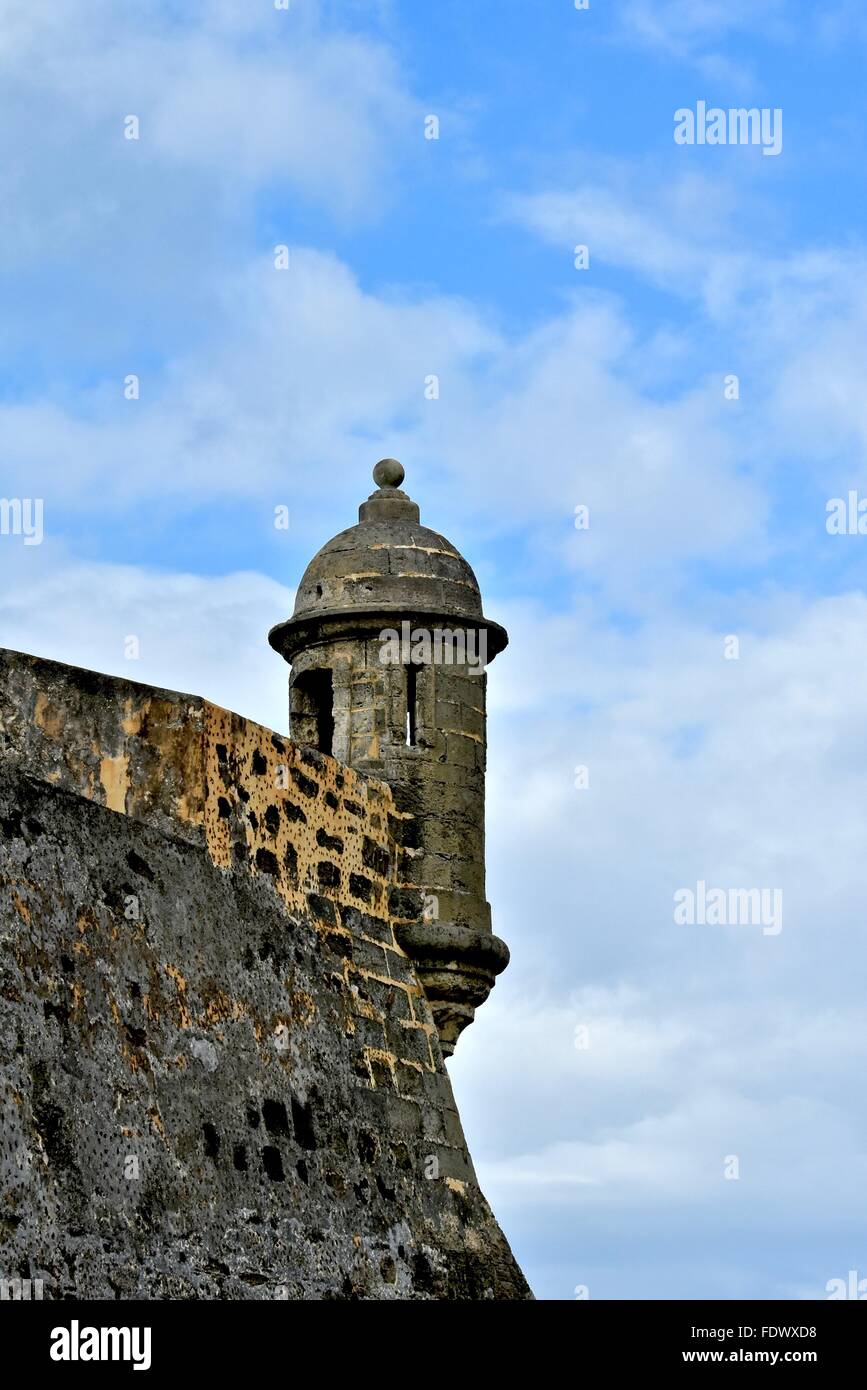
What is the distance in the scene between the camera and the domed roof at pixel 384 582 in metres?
11.3

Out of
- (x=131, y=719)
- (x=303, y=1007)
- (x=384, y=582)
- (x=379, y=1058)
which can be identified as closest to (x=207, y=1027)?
(x=303, y=1007)

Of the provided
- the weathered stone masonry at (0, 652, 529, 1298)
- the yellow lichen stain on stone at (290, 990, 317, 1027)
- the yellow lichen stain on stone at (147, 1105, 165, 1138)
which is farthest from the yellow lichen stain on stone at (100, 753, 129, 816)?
the yellow lichen stain on stone at (290, 990, 317, 1027)

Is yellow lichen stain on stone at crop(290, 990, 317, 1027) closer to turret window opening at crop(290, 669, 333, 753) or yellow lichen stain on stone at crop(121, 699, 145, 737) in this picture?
yellow lichen stain on stone at crop(121, 699, 145, 737)

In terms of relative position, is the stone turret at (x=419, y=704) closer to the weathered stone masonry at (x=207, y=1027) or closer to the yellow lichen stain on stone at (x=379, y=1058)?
the weathered stone masonry at (x=207, y=1027)

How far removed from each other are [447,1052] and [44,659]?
11.5 ft

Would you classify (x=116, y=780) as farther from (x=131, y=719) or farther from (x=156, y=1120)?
(x=156, y=1120)

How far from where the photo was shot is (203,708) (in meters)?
9.26

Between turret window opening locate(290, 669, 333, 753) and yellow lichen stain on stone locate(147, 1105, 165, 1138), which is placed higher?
turret window opening locate(290, 669, 333, 753)

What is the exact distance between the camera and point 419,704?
37.0 feet

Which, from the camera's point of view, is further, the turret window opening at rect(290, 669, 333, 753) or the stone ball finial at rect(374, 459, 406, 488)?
the stone ball finial at rect(374, 459, 406, 488)

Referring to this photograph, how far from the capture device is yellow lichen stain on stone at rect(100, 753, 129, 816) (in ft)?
28.6

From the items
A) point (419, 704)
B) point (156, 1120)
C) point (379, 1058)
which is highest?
point (419, 704)

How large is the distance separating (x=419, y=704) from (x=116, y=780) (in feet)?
9.09
